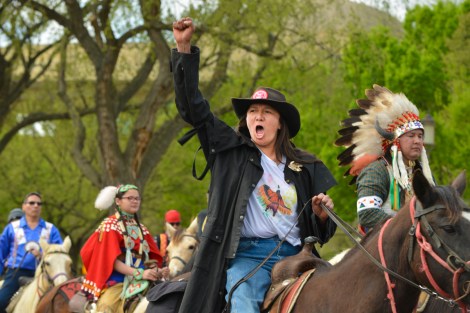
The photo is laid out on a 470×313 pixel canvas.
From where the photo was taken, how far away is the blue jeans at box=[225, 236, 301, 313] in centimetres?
627

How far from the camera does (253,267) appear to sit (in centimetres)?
641

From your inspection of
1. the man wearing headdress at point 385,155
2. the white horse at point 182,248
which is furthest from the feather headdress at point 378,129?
the white horse at point 182,248

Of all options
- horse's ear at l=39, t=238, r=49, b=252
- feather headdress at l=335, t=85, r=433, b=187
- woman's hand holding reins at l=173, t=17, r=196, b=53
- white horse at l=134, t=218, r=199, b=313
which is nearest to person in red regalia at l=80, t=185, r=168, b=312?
white horse at l=134, t=218, r=199, b=313

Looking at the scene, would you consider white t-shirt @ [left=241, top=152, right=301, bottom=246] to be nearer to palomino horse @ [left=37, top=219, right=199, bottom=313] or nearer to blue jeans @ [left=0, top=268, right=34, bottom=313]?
palomino horse @ [left=37, top=219, right=199, bottom=313]

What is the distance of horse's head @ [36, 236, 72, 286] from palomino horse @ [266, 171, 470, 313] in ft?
26.8

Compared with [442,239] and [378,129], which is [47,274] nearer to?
[378,129]

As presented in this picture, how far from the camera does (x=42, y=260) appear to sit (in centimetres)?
1398

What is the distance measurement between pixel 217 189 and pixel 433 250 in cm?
167

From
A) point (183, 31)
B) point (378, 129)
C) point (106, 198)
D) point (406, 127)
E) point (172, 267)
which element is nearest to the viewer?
point (183, 31)

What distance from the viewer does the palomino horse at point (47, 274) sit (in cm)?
1366

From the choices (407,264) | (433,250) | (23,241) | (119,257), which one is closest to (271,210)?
(407,264)

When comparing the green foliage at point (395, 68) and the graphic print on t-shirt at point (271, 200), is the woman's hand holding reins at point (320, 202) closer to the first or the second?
the graphic print on t-shirt at point (271, 200)

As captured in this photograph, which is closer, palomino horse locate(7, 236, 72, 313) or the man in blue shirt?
palomino horse locate(7, 236, 72, 313)

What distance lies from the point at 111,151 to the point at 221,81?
379 cm
